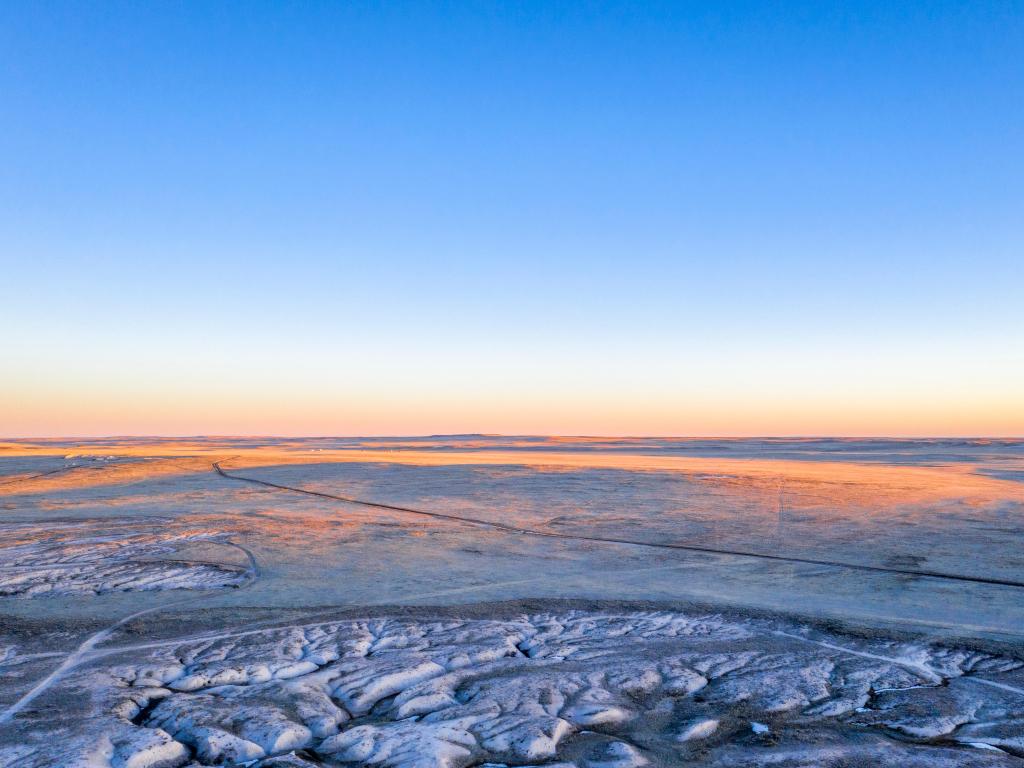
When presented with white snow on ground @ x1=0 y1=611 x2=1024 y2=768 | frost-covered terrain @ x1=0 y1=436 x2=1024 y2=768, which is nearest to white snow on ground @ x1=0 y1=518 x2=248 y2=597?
frost-covered terrain @ x1=0 y1=436 x2=1024 y2=768

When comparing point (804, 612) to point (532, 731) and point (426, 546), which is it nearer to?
point (532, 731)

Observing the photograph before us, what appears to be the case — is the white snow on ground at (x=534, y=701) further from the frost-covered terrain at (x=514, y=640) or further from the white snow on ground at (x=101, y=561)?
the white snow on ground at (x=101, y=561)

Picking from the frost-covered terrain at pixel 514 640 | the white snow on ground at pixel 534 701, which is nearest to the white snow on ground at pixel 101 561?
the frost-covered terrain at pixel 514 640

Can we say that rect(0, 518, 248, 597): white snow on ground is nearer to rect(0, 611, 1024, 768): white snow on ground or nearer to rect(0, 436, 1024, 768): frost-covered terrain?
rect(0, 436, 1024, 768): frost-covered terrain

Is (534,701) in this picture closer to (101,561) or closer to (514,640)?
(514,640)

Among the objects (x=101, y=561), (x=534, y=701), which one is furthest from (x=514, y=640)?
(x=101, y=561)

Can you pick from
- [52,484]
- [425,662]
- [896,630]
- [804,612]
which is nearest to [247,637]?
[425,662]
